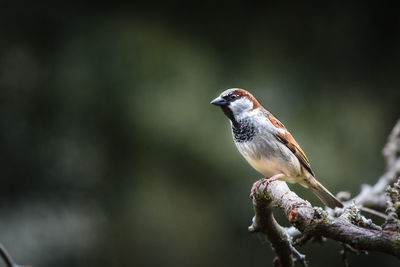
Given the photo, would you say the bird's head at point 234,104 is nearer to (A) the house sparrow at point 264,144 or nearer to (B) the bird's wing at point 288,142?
(A) the house sparrow at point 264,144

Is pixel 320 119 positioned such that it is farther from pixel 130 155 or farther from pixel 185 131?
pixel 130 155

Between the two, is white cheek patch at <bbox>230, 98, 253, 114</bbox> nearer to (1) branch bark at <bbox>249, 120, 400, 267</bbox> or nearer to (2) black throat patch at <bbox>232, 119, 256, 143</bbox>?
(2) black throat patch at <bbox>232, 119, 256, 143</bbox>

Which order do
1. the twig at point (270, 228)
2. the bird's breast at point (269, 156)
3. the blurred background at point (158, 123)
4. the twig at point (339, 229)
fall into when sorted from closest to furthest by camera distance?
the twig at point (339, 229), the twig at point (270, 228), the bird's breast at point (269, 156), the blurred background at point (158, 123)

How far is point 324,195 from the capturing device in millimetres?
2182

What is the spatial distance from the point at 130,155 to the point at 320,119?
1329 millimetres

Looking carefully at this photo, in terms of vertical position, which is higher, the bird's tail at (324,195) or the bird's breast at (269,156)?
the bird's breast at (269,156)

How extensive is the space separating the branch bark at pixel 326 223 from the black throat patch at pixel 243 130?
2.01 ft

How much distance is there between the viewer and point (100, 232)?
2.96 metres

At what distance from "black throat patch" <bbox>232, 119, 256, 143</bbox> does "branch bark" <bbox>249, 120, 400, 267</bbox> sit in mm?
611

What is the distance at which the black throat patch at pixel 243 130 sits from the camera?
2.11 meters

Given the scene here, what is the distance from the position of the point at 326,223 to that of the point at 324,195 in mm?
1242

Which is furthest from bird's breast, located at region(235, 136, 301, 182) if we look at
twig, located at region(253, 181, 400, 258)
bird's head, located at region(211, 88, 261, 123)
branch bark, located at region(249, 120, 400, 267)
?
twig, located at region(253, 181, 400, 258)

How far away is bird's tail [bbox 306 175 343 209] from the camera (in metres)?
2.11

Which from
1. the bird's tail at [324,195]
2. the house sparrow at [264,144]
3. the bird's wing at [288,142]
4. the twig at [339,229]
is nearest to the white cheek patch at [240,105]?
the house sparrow at [264,144]
